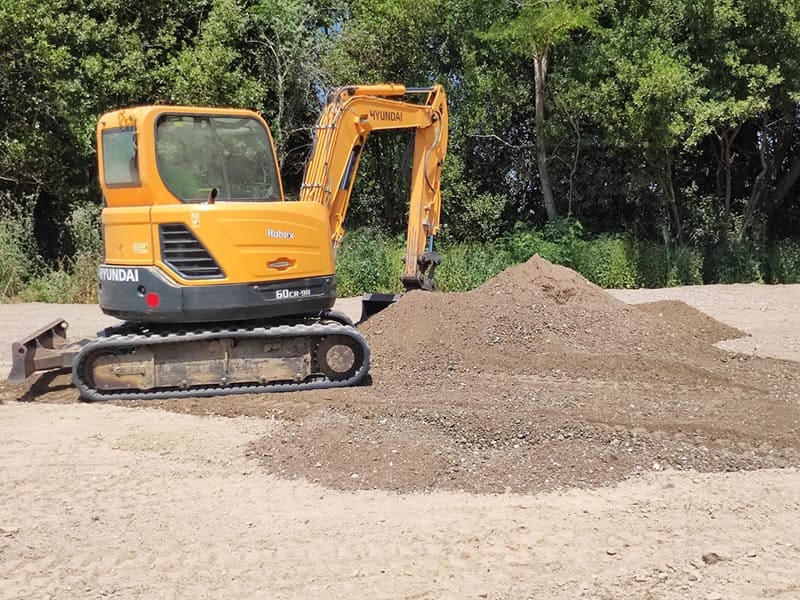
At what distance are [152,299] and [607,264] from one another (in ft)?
38.9

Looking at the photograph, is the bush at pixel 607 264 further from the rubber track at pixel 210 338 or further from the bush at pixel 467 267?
the rubber track at pixel 210 338

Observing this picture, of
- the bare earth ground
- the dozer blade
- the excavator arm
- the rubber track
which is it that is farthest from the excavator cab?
the excavator arm

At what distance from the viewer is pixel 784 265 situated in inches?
676

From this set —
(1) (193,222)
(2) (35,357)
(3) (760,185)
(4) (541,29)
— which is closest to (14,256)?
(2) (35,357)

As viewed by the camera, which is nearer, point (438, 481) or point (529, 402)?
point (438, 481)

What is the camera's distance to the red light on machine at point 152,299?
22.2ft

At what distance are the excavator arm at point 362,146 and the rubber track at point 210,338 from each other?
155 centimetres

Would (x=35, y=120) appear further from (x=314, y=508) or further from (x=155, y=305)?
(x=314, y=508)

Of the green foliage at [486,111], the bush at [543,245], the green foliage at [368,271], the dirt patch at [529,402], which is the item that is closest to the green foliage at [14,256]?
the green foliage at [486,111]

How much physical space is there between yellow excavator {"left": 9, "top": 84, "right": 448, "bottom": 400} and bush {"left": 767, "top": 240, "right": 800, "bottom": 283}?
1254 centimetres

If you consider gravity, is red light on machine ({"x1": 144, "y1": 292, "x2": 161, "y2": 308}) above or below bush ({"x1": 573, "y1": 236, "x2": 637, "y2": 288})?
above

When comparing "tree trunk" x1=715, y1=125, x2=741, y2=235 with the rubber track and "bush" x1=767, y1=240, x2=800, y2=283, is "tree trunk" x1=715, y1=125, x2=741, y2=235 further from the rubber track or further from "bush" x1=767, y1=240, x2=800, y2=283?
the rubber track

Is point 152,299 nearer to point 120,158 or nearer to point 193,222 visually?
point 193,222

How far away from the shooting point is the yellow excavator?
22.1ft
